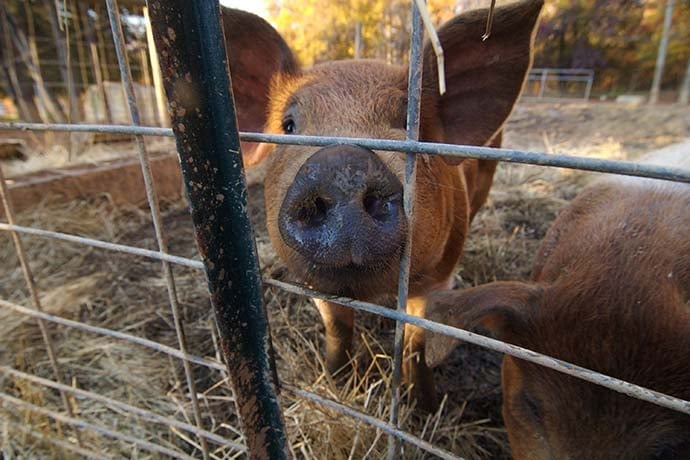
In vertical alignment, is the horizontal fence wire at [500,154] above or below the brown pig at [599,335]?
above

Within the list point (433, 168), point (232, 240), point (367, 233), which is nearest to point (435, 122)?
point (433, 168)

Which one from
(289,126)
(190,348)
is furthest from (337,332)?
(289,126)

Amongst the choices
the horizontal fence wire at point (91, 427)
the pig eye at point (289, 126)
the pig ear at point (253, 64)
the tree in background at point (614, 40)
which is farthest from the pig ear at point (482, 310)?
the tree in background at point (614, 40)

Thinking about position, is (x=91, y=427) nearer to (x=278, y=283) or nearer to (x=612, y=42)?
(x=278, y=283)

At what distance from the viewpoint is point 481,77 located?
1.60 meters

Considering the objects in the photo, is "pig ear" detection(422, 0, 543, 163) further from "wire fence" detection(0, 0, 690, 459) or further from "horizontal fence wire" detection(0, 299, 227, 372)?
"horizontal fence wire" detection(0, 299, 227, 372)

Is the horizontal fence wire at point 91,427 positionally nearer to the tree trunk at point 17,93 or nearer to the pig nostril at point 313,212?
the pig nostril at point 313,212

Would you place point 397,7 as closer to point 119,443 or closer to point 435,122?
point 435,122

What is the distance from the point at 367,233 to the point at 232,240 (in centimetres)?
30

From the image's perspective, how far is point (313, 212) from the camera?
105 centimetres

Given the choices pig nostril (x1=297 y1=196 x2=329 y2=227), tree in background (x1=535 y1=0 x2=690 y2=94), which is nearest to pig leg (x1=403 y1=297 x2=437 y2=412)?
pig nostril (x1=297 y1=196 x2=329 y2=227)

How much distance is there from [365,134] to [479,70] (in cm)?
54

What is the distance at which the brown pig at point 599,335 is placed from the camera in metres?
1.15

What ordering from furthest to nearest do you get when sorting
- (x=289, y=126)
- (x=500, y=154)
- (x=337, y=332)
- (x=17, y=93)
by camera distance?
(x=17, y=93) < (x=337, y=332) < (x=289, y=126) < (x=500, y=154)
